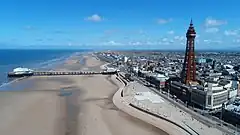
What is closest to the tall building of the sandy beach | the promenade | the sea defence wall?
the promenade

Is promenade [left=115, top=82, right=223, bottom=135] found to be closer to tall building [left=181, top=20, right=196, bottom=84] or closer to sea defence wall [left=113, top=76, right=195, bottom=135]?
sea defence wall [left=113, top=76, right=195, bottom=135]

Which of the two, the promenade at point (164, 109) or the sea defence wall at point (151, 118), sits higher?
the promenade at point (164, 109)

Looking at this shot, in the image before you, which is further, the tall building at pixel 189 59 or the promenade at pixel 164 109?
the tall building at pixel 189 59

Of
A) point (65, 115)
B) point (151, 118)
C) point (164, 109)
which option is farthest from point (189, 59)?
point (65, 115)

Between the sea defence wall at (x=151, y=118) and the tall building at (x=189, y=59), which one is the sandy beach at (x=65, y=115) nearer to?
the sea defence wall at (x=151, y=118)

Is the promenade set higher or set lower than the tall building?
lower

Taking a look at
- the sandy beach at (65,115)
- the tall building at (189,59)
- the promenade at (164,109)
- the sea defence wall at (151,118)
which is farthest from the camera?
the tall building at (189,59)

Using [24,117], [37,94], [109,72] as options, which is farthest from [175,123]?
[109,72]

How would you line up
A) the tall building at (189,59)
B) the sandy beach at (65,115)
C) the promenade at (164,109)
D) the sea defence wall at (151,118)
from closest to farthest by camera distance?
the promenade at (164,109) → the sea defence wall at (151,118) → the sandy beach at (65,115) → the tall building at (189,59)

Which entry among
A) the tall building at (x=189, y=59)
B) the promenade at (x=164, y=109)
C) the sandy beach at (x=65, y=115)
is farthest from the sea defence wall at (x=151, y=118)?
the tall building at (x=189, y=59)
